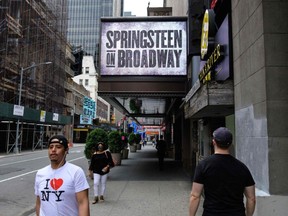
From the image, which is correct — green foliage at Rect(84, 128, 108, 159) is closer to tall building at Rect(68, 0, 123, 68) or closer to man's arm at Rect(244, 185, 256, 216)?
man's arm at Rect(244, 185, 256, 216)

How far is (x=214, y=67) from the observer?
7.76m

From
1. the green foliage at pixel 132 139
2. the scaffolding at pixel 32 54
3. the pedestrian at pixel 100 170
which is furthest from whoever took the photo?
the green foliage at pixel 132 139

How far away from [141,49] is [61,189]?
10.0 meters

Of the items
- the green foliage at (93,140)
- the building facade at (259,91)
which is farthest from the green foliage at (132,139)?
the building facade at (259,91)

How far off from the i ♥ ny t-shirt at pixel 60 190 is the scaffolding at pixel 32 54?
96.6 feet

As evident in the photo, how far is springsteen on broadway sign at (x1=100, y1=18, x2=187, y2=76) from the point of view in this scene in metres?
12.6

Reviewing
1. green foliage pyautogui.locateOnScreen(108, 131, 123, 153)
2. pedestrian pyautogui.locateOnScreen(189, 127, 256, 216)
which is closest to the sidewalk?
green foliage pyautogui.locateOnScreen(108, 131, 123, 153)

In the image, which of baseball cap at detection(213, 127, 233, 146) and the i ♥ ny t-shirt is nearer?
the i ♥ ny t-shirt

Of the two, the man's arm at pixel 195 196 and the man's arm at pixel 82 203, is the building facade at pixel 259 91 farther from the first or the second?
the man's arm at pixel 82 203

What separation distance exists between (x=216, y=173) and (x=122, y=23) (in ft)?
34.5

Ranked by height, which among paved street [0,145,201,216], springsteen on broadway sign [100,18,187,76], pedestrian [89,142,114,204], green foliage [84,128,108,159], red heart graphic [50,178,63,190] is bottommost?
paved street [0,145,201,216]

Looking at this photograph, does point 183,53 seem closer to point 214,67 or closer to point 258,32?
point 214,67

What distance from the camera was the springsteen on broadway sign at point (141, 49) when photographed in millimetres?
12617

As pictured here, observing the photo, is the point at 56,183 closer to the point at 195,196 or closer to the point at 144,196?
the point at 195,196
